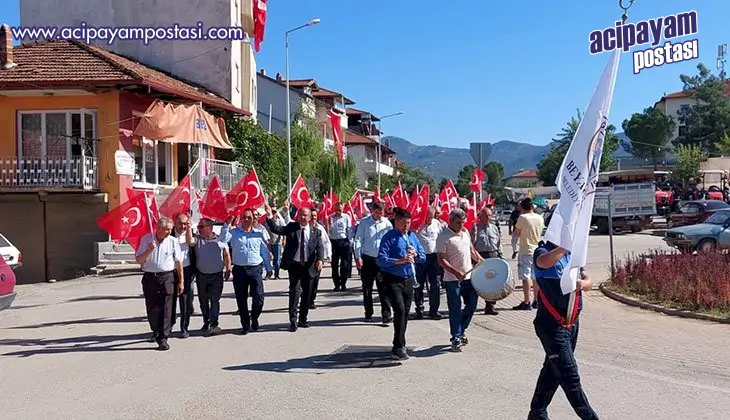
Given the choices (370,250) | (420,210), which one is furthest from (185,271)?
(420,210)

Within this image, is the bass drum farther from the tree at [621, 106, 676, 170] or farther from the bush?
the tree at [621, 106, 676, 170]

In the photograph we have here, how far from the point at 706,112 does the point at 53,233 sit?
8039 centimetres

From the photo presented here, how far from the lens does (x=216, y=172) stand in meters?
29.0

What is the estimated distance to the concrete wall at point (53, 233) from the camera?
78.9ft

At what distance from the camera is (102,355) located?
955 centimetres

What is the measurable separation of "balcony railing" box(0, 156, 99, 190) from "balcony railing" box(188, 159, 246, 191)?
13.3 feet

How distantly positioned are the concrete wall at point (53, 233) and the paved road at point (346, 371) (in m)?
11.9

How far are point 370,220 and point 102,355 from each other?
4877 mm

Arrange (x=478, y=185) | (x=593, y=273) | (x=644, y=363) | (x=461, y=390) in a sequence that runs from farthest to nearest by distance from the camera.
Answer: (x=478, y=185), (x=593, y=273), (x=644, y=363), (x=461, y=390)

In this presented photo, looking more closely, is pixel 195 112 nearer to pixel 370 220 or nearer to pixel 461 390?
pixel 370 220

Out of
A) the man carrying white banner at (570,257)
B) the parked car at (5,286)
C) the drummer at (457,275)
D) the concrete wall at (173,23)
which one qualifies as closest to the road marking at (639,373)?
the drummer at (457,275)

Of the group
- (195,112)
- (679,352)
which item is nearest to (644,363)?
(679,352)

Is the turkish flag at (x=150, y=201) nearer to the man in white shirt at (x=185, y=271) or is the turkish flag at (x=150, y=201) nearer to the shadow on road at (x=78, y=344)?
the man in white shirt at (x=185, y=271)

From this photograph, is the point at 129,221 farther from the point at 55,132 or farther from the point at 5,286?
the point at 55,132
